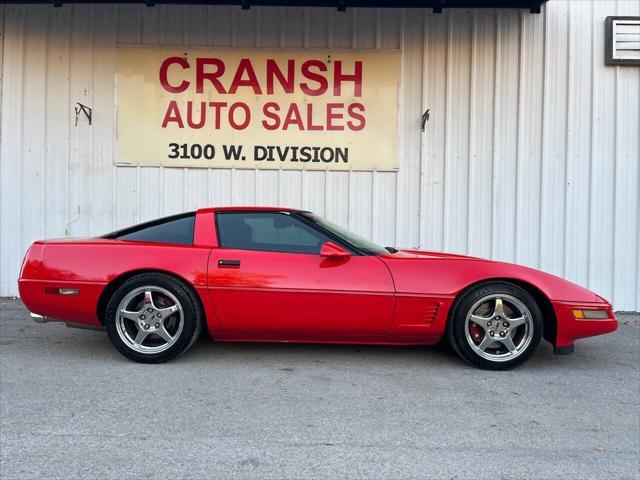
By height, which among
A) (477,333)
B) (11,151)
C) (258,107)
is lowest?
(477,333)

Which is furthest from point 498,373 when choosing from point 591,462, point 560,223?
point 560,223

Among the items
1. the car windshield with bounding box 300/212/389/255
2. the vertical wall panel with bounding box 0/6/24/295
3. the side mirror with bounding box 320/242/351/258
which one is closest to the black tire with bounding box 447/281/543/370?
the car windshield with bounding box 300/212/389/255

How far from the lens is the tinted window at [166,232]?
4.48 metres

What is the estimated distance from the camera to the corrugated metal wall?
23.2ft

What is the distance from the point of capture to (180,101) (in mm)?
7145

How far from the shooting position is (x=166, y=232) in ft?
14.8

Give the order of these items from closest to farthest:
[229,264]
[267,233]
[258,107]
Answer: [229,264] → [267,233] → [258,107]

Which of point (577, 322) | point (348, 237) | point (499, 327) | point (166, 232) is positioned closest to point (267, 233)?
point (348, 237)

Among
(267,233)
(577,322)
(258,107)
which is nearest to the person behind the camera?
(577,322)

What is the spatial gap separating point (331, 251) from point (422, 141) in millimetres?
3560

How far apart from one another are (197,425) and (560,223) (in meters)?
5.72

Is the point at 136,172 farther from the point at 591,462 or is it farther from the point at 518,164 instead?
the point at 591,462

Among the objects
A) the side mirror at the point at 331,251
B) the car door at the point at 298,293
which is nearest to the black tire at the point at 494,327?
the car door at the point at 298,293

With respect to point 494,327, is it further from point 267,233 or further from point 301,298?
point 267,233
